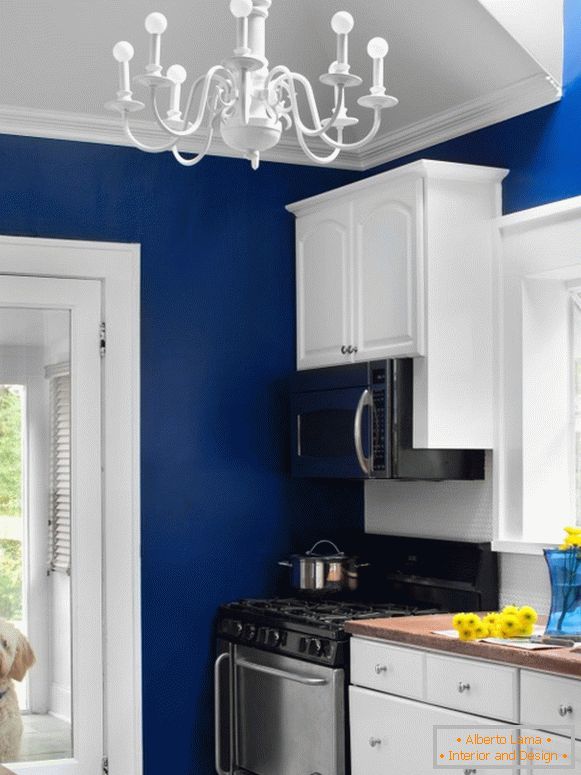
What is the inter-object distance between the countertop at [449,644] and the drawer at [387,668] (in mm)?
32

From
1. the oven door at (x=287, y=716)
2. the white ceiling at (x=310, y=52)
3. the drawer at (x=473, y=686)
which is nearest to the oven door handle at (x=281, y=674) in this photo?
the oven door at (x=287, y=716)

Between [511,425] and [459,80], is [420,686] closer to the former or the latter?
[511,425]

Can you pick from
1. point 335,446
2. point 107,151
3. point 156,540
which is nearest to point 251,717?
point 156,540

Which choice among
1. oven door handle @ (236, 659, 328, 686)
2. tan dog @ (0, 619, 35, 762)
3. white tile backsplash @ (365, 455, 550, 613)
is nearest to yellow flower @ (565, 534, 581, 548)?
white tile backsplash @ (365, 455, 550, 613)

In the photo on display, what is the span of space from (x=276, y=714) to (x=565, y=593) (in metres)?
1.28

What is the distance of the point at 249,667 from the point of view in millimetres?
4449

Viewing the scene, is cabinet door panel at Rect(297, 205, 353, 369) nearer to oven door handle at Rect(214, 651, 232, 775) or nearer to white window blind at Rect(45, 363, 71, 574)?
white window blind at Rect(45, 363, 71, 574)

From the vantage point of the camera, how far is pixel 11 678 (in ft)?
14.4

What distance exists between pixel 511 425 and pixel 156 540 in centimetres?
141

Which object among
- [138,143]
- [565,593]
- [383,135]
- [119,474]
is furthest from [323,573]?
[138,143]

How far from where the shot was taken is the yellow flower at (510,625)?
3504mm

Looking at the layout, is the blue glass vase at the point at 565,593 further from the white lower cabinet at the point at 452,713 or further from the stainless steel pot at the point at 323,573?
the stainless steel pot at the point at 323,573

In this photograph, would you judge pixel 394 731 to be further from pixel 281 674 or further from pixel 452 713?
pixel 281 674

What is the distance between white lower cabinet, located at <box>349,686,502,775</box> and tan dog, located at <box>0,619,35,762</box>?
125 cm
